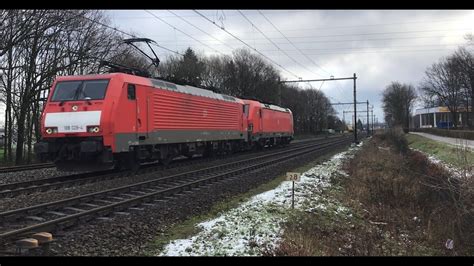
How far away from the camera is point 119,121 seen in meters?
15.2

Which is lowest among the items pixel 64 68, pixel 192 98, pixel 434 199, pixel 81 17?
pixel 434 199

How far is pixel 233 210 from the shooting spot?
10461 millimetres

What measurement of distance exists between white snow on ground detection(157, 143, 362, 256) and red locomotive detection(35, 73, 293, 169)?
5386 millimetres

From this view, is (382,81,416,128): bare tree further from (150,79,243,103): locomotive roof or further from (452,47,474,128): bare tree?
(150,79,243,103): locomotive roof

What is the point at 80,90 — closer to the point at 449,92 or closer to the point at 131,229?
the point at 131,229

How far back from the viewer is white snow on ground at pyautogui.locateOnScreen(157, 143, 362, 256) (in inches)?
282

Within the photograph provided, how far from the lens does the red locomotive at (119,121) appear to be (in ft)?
48.6

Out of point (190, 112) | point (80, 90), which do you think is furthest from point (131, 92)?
point (190, 112)

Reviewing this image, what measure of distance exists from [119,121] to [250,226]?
7805 millimetres

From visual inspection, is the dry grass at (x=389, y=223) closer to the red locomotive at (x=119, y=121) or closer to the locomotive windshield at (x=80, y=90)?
the red locomotive at (x=119, y=121)

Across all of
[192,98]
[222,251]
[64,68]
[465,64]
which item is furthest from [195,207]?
[465,64]
